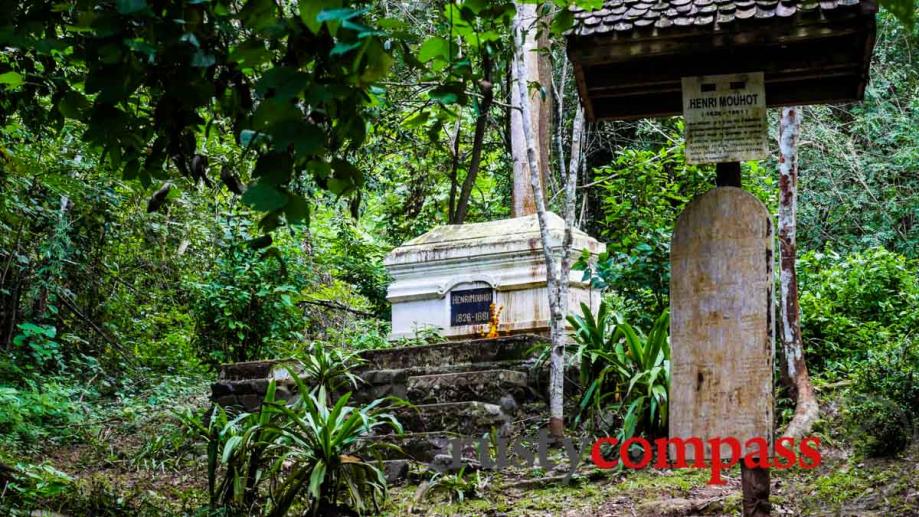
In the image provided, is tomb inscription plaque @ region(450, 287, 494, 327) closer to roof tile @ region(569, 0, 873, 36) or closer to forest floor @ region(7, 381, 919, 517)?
forest floor @ region(7, 381, 919, 517)

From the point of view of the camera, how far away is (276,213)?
277cm

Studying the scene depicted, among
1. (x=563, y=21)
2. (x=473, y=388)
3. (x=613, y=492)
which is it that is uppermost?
(x=563, y=21)

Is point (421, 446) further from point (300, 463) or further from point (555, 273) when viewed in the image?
point (555, 273)

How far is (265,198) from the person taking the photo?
106 inches

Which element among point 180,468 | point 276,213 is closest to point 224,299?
point 180,468

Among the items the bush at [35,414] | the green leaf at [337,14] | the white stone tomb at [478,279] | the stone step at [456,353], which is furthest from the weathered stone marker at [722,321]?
the bush at [35,414]

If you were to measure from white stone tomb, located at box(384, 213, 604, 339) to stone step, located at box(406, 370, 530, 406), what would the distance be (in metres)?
1.62

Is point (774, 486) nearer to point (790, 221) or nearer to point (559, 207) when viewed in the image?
point (790, 221)

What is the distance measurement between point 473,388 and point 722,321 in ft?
12.5

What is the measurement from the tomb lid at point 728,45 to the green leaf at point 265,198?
7.47 ft

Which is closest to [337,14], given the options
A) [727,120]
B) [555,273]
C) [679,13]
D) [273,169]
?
[273,169]

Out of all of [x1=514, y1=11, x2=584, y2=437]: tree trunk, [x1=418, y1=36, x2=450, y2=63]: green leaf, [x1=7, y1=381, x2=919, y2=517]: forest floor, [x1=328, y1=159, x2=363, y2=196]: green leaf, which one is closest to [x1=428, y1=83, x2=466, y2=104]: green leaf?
[x1=418, y1=36, x2=450, y2=63]: green leaf

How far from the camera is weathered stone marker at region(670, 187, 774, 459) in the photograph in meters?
4.40

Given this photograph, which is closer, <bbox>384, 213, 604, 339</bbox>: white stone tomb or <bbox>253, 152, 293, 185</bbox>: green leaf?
<bbox>253, 152, 293, 185</bbox>: green leaf
